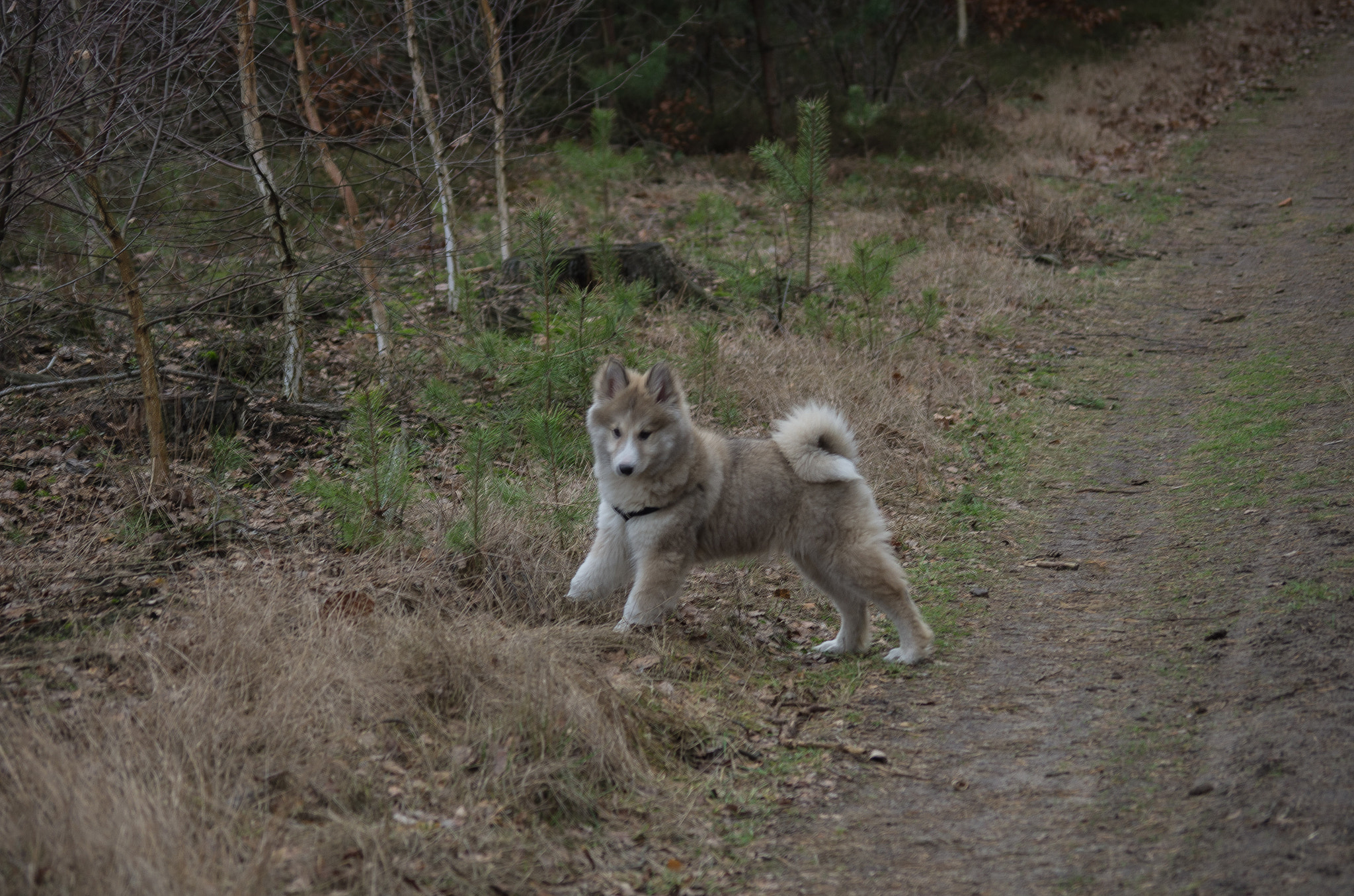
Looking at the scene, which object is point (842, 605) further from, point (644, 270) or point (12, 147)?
point (644, 270)

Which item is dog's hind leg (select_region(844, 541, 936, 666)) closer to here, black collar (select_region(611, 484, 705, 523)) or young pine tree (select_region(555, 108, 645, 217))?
black collar (select_region(611, 484, 705, 523))

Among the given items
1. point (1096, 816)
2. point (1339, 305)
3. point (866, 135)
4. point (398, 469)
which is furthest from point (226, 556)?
point (866, 135)

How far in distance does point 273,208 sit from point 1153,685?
633 cm

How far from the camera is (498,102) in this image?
33.5 ft

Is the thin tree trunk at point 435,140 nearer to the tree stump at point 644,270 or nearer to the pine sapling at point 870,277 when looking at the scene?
the tree stump at point 644,270

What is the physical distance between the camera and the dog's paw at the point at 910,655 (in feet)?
17.2

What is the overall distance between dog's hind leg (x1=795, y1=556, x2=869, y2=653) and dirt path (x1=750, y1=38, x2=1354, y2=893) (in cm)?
44

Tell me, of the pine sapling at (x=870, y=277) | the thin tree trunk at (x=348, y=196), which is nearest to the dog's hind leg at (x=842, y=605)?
the thin tree trunk at (x=348, y=196)

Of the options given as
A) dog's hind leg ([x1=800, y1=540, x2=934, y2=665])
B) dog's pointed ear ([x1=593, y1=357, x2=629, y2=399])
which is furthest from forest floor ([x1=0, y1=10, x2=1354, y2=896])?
dog's pointed ear ([x1=593, y1=357, x2=629, y2=399])

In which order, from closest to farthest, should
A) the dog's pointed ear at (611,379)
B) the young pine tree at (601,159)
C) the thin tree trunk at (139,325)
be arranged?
the dog's pointed ear at (611,379), the thin tree trunk at (139,325), the young pine tree at (601,159)

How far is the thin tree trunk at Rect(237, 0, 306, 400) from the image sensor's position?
703 cm

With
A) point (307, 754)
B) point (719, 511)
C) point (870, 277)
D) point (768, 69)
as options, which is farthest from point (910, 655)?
point (768, 69)

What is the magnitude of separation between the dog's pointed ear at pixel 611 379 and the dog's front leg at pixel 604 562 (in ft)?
1.99

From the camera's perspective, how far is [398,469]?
241 inches
